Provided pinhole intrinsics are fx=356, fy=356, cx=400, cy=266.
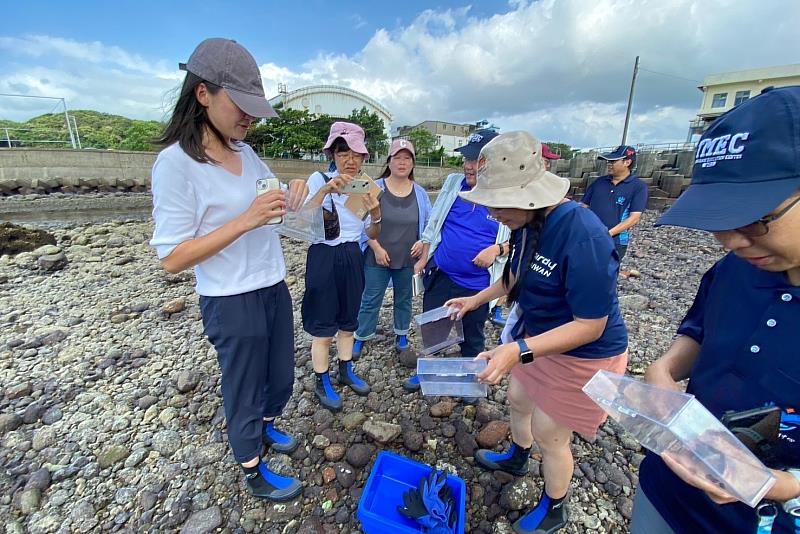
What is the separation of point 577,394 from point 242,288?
1721 mm

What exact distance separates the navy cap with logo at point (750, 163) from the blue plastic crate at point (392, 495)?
5.87 ft

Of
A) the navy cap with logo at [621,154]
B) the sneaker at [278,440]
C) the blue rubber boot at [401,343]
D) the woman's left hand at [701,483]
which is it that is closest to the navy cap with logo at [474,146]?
the blue rubber boot at [401,343]

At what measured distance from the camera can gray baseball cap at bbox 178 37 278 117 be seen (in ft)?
5.08

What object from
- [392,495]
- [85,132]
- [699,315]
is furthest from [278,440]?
[85,132]

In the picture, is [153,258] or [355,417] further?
[153,258]

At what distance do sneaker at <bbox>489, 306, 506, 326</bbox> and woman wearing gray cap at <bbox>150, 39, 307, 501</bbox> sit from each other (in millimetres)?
3119

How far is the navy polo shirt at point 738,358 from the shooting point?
2.88 ft

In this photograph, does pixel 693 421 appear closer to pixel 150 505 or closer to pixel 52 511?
pixel 150 505

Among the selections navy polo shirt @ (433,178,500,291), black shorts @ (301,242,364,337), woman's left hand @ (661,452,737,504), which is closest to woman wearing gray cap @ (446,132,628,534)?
woman's left hand @ (661,452,737,504)

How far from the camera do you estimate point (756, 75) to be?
31938 millimetres

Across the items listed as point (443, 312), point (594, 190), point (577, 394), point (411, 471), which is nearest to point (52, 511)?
point (411, 471)

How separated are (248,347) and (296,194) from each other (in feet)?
2.89

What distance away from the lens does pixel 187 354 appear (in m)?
3.92

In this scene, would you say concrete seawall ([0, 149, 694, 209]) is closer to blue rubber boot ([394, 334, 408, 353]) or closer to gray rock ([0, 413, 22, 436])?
blue rubber boot ([394, 334, 408, 353])
